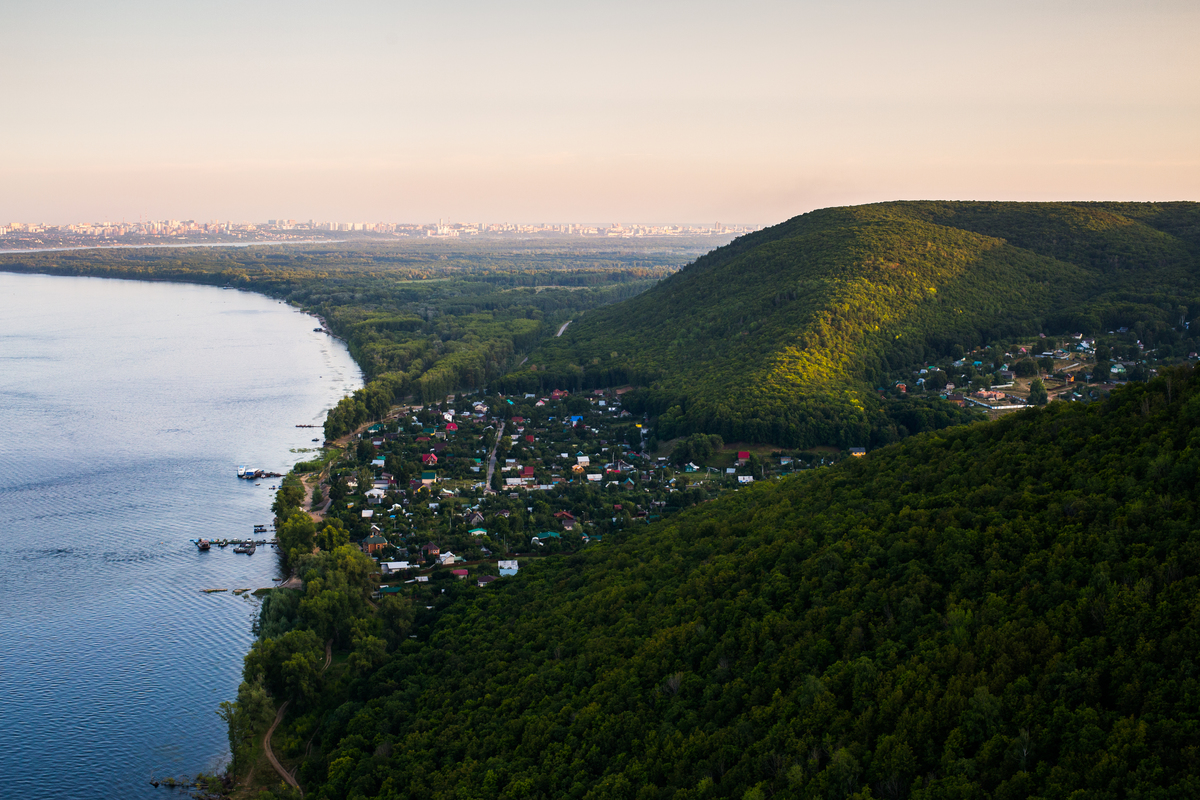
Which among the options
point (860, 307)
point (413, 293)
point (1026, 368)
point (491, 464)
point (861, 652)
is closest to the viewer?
point (861, 652)

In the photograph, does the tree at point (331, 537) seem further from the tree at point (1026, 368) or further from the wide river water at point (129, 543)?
the tree at point (1026, 368)

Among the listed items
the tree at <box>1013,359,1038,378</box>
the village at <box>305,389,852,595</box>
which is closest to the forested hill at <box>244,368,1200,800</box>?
the village at <box>305,389,852,595</box>

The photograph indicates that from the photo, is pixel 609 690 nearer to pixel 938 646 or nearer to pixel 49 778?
pixel 938 646

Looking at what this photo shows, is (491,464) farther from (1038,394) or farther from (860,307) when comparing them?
(1038,394)

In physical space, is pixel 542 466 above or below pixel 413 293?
below

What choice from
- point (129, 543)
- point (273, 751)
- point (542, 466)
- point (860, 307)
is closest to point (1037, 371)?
point (860, 307)

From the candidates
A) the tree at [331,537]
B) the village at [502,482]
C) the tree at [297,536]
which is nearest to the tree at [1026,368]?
the village at [502,482]

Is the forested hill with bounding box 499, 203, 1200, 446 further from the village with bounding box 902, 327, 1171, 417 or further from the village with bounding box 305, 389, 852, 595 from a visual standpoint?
the village with bounding box 305, 389, 852, 595
